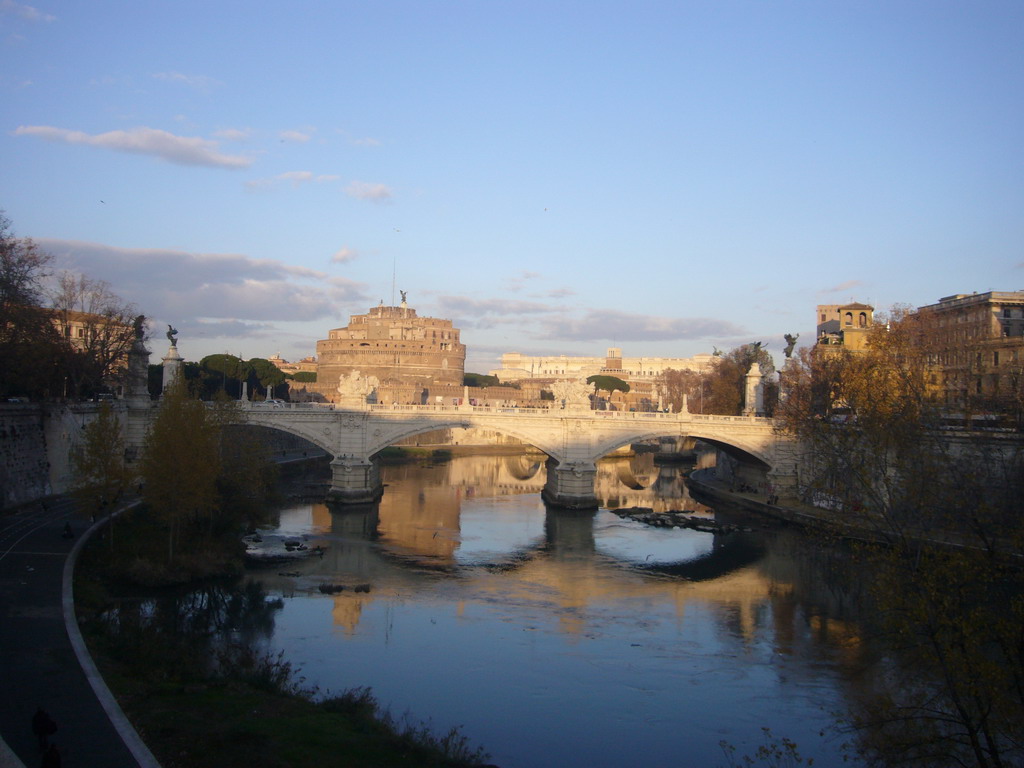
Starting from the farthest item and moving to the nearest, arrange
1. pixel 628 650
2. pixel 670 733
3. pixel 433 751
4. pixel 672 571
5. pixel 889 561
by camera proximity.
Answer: pixel 672 571 → pixel 628 650 → pixel 670 733 → pixel 433 751 → pixel 889 561

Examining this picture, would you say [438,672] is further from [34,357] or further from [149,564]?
[34,357]

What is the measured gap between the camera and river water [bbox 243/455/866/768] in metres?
14.0

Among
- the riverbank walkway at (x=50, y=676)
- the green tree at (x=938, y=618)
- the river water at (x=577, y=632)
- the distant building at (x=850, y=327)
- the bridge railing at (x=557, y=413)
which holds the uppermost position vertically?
the distant building at (x=850, y=327)

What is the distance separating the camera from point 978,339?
41.0 meters

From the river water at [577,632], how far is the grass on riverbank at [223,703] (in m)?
1.04

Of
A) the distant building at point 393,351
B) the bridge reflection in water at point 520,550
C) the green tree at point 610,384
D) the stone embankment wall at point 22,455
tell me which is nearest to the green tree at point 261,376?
the distant building at point 393,351

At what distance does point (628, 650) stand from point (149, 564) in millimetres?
11544

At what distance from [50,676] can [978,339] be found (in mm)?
41941

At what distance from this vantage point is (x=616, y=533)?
31328mm

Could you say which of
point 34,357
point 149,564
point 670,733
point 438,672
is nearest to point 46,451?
point 34,357

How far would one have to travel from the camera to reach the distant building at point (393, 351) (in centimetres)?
8066

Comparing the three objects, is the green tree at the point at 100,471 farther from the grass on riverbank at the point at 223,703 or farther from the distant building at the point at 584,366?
the distant building at the point at 584,366

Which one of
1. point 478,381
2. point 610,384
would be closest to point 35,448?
Result: point 478,381

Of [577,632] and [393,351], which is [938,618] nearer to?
[577,632]
